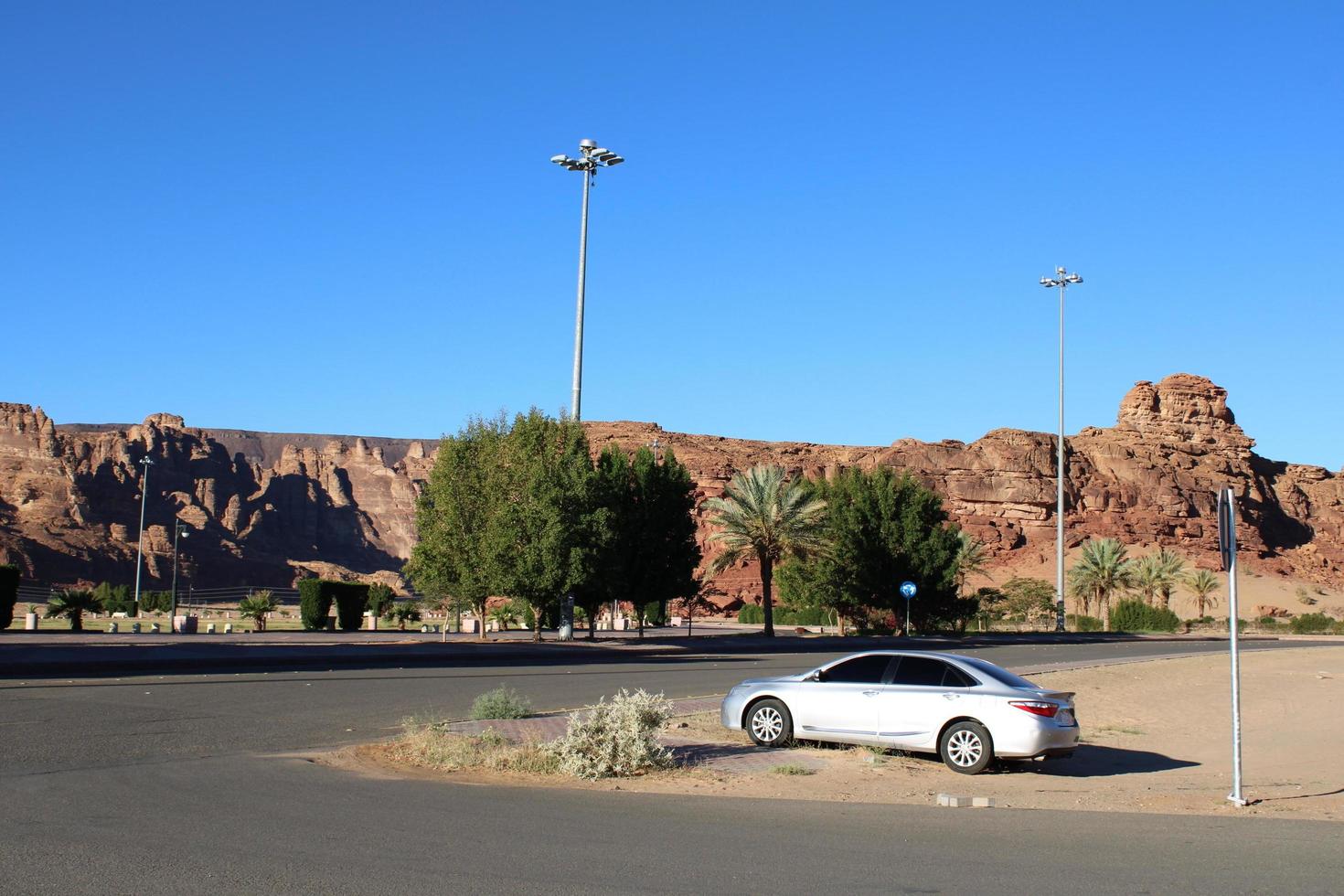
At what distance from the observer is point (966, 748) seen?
12.7 metres

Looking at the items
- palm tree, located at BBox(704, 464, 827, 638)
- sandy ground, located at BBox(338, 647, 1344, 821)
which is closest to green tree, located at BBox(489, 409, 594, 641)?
palm tree, located at BBox(704, 464, 827, 638)

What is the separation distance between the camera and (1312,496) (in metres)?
142

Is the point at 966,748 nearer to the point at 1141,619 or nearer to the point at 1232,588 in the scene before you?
the point at 1232,588

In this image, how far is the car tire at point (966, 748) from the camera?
12547 mm

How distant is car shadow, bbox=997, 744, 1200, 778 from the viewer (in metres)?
13.6

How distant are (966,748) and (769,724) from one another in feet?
8.09

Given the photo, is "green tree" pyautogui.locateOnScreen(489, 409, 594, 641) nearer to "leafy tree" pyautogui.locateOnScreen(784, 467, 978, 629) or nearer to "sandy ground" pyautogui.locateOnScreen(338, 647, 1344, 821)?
"sandy ground" pyautogui.locateOnScreen(338, 647, 1344, 821)

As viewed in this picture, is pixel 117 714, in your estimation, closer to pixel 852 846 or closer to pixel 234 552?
pixel 852 846

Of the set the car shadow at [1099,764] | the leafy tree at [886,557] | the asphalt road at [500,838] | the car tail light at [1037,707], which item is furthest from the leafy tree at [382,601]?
the car tail light at [1037,707]

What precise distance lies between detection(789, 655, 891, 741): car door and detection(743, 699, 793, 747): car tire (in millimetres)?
137

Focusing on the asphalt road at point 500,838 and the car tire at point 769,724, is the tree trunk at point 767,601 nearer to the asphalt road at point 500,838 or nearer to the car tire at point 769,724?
the car tire at point 769,724

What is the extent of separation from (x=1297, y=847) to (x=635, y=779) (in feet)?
19.2

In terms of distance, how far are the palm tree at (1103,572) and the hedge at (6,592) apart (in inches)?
2353

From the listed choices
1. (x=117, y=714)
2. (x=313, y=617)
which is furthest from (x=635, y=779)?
(x=313, y=617)
